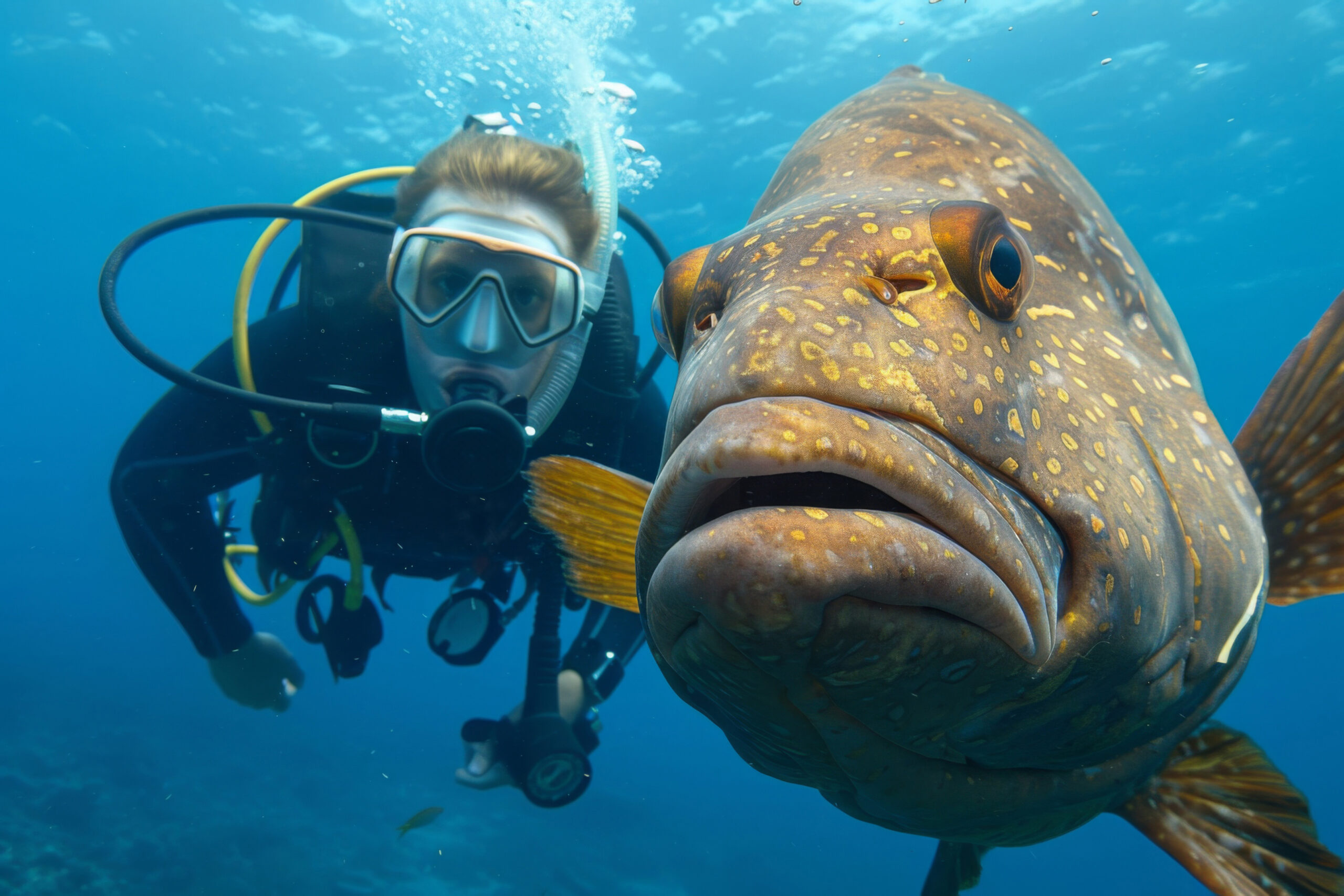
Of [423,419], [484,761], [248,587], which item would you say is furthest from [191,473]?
[484,761]

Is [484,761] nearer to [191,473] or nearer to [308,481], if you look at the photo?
[308,481]

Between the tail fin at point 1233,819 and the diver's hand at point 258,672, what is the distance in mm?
6065

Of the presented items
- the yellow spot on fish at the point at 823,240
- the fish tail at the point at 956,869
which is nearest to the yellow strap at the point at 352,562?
the fish tail at the point at 956,869

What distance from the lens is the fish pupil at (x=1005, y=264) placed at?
1.61 meters

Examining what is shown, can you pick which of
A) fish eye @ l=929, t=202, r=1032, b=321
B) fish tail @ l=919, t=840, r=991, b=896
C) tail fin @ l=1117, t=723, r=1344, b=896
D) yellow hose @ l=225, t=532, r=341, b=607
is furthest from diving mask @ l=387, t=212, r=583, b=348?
tail fin @ l=1117, t=723, r=1344, b=896

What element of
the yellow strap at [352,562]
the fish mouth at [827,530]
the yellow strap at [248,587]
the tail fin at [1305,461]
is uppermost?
the tail fin at [1305,461]

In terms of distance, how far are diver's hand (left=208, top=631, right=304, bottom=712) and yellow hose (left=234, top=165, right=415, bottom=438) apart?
1966 mm

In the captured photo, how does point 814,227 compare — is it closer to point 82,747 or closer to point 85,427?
point 82,747

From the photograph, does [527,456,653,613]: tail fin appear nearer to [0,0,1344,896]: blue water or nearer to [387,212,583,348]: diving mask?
[387,212,583,348]: diving mask

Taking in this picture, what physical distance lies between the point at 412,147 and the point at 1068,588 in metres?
30.9

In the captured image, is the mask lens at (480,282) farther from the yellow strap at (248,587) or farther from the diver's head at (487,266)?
the yellow strap at (248,587)

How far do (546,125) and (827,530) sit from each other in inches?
441

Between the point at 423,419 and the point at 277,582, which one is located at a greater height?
the point at 423,419

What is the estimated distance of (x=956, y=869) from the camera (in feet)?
11.4
